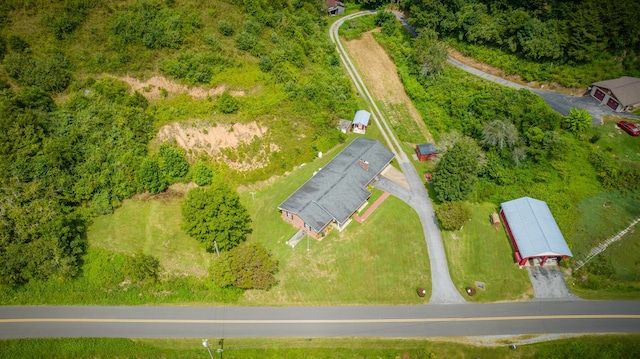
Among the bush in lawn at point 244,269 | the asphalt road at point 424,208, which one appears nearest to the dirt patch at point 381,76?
the asphalt road at point 424,208

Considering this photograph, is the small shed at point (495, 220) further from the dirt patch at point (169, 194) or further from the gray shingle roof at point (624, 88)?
the dirt patch at point (169, 194)

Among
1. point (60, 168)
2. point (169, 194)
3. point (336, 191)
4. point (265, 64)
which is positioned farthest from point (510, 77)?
point (60, 168)

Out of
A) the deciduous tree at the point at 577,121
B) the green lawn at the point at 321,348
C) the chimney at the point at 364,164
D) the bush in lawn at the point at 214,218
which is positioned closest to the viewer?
the green lawn at the point at 321,348

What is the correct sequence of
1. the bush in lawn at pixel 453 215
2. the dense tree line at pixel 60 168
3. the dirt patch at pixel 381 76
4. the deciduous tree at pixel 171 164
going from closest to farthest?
the dense tree line at pixel 60 168 → the bush in lawn at pixel 453 215 → the deciduous tree at pixel 171 164 → the dirt patch at pixel 381 76

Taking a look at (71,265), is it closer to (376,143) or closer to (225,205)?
(225,205)

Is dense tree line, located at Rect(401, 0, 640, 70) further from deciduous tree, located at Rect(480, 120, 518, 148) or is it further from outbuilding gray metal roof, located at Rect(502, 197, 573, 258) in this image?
outbuilding gray metal roof, located at Rect(502, 197, 573, 258)

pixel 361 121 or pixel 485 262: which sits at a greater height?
pixel 361 121

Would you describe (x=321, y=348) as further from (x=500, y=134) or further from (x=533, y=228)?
(x=500, y=134)
